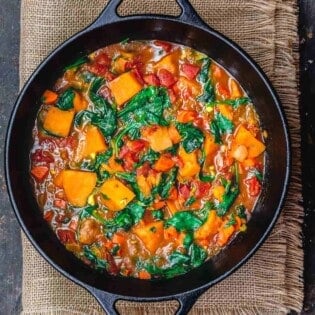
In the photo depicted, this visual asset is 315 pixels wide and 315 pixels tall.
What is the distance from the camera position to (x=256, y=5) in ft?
10.4

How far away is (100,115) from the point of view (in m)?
3.00

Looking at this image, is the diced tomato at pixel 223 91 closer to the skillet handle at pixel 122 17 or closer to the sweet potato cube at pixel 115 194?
the skillet handle at pixel 122 17

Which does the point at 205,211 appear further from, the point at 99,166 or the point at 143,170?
the point at 99,166

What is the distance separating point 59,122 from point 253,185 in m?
0.87

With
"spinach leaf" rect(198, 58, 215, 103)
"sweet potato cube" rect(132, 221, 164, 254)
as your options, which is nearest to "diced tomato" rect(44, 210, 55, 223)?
"sweet potato cube" rect(132, 221, 164, 254)

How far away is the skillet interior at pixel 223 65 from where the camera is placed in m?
2.88

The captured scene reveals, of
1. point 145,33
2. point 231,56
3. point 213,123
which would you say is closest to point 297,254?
point 213,123

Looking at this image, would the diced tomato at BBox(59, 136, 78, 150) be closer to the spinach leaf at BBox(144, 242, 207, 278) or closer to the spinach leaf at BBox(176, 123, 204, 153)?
the spinach leaf at BBox(176, 123, 204, 153)

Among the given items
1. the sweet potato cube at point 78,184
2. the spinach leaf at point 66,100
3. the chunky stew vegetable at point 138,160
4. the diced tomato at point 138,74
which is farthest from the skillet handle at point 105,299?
the diced tomato at point 138,74

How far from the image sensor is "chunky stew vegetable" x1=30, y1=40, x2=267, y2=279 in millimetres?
2992

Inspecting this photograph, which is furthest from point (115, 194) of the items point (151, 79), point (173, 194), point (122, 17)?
point (122, 17)

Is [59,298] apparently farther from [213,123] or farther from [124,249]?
[213,123]

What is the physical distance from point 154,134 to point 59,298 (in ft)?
2.72

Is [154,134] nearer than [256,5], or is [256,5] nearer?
[154,134]
